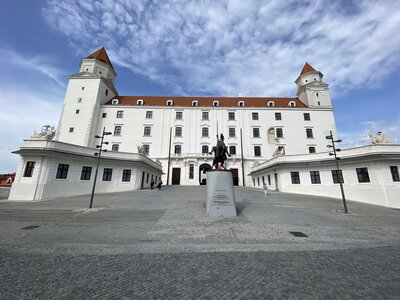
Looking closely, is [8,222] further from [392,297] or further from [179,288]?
[392,297]

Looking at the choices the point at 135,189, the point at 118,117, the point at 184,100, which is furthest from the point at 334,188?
the point at 118,117

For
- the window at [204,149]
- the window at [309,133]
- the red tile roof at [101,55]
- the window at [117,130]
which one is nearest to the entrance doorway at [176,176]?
the window at [204,149]

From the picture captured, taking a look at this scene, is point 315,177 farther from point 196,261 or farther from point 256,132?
A: point 196,261

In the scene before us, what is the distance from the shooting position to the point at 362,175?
→ 18859 mm

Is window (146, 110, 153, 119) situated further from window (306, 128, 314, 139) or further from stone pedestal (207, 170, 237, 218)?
window (306, 128, 314, 139)

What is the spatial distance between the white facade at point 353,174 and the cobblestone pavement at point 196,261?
523 inches

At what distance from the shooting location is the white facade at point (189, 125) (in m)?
38.5

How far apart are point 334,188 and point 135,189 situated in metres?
24.2

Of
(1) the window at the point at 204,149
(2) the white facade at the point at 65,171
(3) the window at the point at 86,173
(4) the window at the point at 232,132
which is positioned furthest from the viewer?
(4) the window at the point at 232,132

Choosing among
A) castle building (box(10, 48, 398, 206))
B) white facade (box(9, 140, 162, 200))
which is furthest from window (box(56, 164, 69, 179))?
castle building (box(10, 48, 398, 206))

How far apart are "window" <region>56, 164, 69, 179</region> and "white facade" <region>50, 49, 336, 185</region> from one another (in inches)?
764

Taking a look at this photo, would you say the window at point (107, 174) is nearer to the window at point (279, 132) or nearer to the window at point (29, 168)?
the window at point (29, 168)

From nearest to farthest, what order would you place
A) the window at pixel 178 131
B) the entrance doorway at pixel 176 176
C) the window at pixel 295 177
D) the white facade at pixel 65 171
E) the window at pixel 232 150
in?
the white facade at pixel 65 171 → the window at pixel 295 177 → the entrance doorway at pixel 176 176 → the window at pixel 232 150 → the window at pixel 178 131

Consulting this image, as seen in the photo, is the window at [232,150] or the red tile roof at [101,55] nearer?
the window at [232,150]
